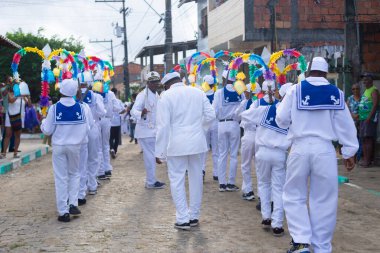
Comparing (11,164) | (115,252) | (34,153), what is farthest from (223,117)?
(34,153)

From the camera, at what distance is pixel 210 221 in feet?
24.1

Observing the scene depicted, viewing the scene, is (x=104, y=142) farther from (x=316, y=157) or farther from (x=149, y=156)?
(x=316, y=157)

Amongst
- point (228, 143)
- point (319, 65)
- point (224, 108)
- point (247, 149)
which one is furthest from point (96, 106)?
point (319, 65)

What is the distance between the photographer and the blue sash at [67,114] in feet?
24.9

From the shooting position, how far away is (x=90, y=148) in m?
9.73

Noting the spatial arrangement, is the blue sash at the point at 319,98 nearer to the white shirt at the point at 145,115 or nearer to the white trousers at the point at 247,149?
the white trousers at the point at 247,149

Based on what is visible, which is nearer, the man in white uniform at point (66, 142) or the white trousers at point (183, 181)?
the white trousers at point (183, 181)

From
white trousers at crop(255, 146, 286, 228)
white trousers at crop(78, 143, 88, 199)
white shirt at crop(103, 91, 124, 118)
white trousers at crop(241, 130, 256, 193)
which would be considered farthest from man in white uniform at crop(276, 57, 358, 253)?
white shirt at crop(103, 91, 124, 118)

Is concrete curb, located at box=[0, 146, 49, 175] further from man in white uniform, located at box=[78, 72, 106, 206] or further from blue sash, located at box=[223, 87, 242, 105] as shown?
blue sash, located at box=[223, 87, 242, 105]

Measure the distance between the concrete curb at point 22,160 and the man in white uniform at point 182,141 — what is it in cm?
677

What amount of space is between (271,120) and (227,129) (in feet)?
8.94

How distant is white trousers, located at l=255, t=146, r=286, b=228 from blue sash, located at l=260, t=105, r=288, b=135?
24 cm

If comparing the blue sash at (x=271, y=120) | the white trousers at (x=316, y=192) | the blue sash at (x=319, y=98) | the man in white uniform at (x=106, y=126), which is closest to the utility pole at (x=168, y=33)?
the man in white uniform at (x=106, y=126)

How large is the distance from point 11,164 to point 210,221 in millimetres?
7572
